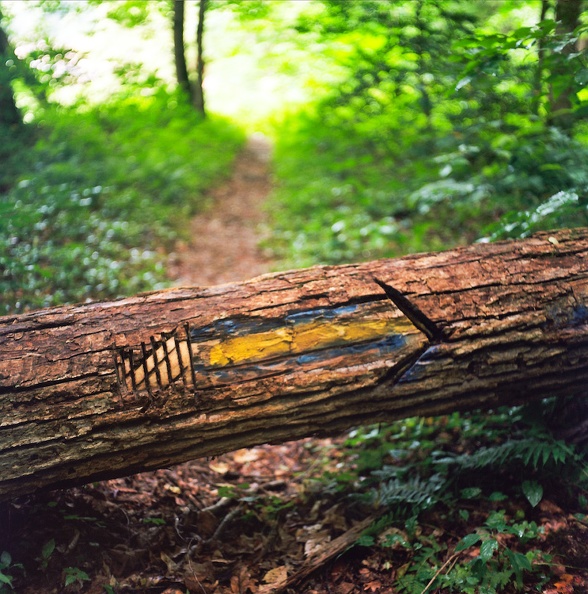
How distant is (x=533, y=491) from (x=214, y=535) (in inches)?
65.2

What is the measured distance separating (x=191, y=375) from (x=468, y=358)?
132cm

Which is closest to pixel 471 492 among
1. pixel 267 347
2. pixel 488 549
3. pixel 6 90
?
pixel 488 549

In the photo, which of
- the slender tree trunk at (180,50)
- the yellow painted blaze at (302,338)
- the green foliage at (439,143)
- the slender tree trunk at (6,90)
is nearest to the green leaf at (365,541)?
the yellow painted blaze at (302,338)

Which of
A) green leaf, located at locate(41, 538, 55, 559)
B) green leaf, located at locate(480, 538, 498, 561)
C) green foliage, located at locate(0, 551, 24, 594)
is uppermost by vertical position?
green foliage, located at locate(0, 551, 24, 594)

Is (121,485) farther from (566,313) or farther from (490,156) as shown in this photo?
(490,156)

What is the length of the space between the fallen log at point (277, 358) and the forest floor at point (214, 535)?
368mm

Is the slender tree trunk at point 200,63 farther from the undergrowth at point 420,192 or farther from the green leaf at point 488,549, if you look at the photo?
the green leaf at point 488,549

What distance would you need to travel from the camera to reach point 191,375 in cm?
206

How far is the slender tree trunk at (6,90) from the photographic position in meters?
5.81

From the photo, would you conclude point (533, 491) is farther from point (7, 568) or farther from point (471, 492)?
point (7, 568)

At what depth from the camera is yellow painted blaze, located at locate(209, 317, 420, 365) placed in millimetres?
2113

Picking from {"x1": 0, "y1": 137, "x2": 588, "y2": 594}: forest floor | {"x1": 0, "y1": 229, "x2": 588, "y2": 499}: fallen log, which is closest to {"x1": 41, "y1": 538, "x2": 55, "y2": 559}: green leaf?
{"x1": 0, "y1": 137, "x2": 588, "y2": 594}: forest floor

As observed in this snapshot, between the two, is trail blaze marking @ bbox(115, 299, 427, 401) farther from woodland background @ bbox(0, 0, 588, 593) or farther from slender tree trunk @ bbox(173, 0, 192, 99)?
slender tree trunk @ bbox(173, 0, 192, 99)

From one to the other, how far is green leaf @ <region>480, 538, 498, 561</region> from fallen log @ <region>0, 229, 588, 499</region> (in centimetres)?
60
